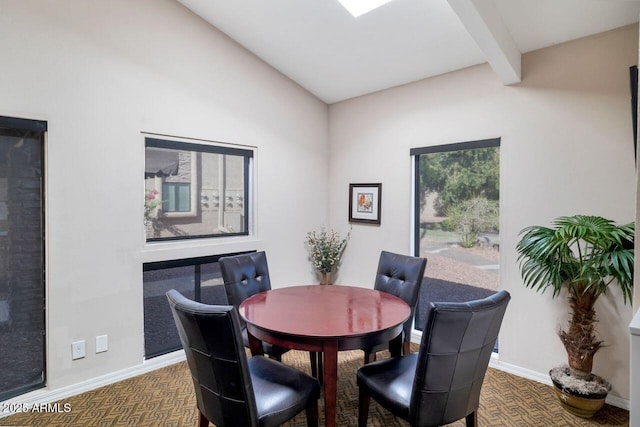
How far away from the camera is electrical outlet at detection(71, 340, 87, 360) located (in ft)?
8.73

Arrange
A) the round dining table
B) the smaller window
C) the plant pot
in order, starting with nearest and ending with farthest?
the round dining table < the plant pot < the smaller window

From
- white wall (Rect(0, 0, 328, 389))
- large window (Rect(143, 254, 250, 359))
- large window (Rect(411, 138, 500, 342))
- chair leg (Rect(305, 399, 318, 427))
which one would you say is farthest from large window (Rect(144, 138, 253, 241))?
chair leg (Rect(305, 399, 318, 427))

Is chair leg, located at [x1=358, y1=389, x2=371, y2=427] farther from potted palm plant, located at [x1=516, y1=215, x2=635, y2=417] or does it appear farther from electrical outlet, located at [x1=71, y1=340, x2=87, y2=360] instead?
electrical outlet, located at [x1=71, y1=340, x2=87, y2=360]

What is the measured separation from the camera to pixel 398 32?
9.72ft

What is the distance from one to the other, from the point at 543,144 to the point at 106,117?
11.6ft

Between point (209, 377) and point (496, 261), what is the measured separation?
2.67 m

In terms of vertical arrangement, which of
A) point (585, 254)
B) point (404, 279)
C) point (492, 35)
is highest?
point (492, 35)

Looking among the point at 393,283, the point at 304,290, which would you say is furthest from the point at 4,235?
the point at 393,283

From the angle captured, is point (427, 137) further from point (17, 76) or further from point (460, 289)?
point (17, 76)

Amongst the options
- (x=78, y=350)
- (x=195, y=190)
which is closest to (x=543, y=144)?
(x=195, y=190)

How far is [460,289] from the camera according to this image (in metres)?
3.55

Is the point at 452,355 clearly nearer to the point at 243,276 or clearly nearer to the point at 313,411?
the point at 313,411

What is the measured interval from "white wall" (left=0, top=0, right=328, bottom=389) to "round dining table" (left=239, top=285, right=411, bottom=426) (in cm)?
131

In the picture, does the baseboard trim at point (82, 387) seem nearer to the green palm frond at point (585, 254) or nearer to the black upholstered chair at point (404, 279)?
the black upholstered chair at point (404, 279)
